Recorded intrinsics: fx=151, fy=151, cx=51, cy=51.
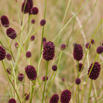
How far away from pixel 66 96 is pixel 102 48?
0.67ft

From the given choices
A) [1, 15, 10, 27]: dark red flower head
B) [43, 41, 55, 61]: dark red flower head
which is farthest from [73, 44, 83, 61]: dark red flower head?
[1, 15, 10, 27]: dark red flower head

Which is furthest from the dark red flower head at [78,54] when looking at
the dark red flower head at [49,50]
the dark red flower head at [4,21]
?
the dark red flower head at [4,21]

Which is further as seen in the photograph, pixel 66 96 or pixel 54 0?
pixel 54 0

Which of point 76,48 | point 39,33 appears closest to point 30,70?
point 76,48

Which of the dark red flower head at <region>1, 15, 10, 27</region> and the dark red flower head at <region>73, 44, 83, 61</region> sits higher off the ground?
the dark red flower head at <region>1, 15, 10, 27</region>

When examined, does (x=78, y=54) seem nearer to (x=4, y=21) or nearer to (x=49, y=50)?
(x=49, y=50)

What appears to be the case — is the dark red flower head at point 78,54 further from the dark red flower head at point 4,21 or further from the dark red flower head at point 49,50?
the dark red flower head at point 4,21

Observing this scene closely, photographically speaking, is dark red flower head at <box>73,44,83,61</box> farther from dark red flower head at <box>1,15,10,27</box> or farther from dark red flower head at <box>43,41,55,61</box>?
dark red flower head at <box>1,15,10,27</box>

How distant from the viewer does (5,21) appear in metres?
0.58

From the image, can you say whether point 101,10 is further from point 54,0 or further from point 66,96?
point 66,96

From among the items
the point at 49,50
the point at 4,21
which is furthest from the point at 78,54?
the point at 4,21

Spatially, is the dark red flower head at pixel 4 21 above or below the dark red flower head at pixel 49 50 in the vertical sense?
above

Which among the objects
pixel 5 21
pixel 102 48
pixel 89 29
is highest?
pixel 5 21

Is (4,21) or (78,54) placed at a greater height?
(4,21)
